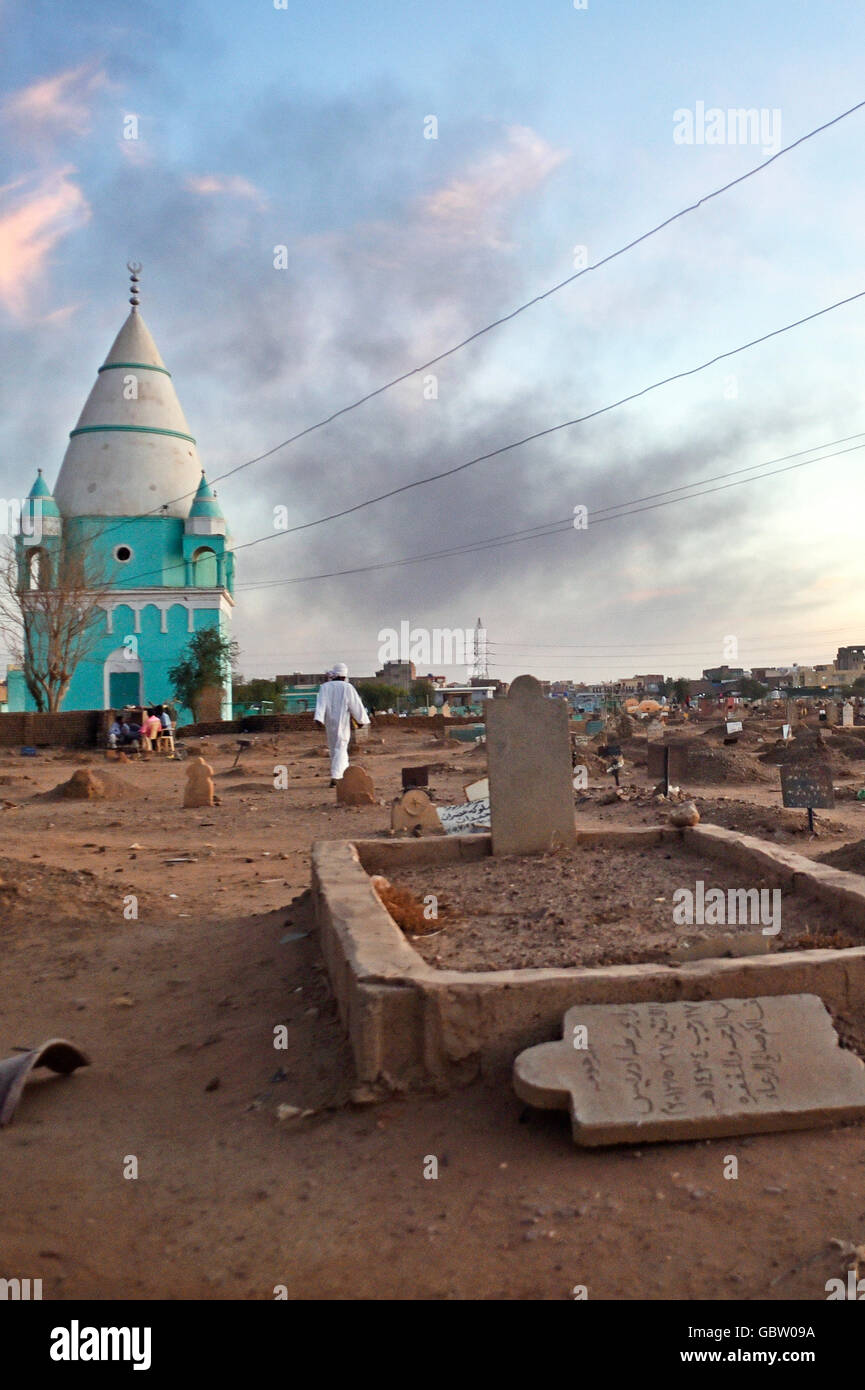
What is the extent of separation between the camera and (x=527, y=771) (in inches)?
275

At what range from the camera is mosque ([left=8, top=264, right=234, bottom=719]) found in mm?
35750

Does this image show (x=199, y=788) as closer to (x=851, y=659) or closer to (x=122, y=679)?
(x=122, y=679)

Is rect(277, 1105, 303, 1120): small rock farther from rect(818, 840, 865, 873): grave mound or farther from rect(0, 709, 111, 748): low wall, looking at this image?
rect(0, 709, 111, 748): low wall

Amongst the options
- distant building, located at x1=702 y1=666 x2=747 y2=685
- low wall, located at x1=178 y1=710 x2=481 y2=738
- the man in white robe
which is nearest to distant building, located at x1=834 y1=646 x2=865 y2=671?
distant building, located at x1=702 y1=666 x2=747 y2=685

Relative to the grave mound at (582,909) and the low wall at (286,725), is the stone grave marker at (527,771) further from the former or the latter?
the low wall at (286,725)

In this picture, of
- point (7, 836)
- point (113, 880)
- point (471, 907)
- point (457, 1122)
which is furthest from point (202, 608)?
point (457, 1122)

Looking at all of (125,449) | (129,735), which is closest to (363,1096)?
(129,735)

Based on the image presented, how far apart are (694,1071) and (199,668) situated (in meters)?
32.5

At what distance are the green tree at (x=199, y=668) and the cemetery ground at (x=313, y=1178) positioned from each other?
2923 cm

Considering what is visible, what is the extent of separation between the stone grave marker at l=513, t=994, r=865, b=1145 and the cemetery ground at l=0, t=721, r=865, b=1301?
72 millimetres

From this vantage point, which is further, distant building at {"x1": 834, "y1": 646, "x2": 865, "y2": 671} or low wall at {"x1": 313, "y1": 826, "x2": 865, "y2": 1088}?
distant building at {"x1": 834, "y1": 646, "x2": 865, "y2": 671}

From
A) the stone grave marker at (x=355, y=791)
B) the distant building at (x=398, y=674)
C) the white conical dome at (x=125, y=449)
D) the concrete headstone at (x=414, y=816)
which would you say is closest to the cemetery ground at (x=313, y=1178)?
the concrete headstone at (x=414, y=816)

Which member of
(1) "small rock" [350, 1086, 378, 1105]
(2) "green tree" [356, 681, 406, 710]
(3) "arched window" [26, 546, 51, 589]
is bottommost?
(1) "small rock" [350, 1086, 378, 1105]

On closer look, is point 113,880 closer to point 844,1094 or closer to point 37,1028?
point 37,1028
